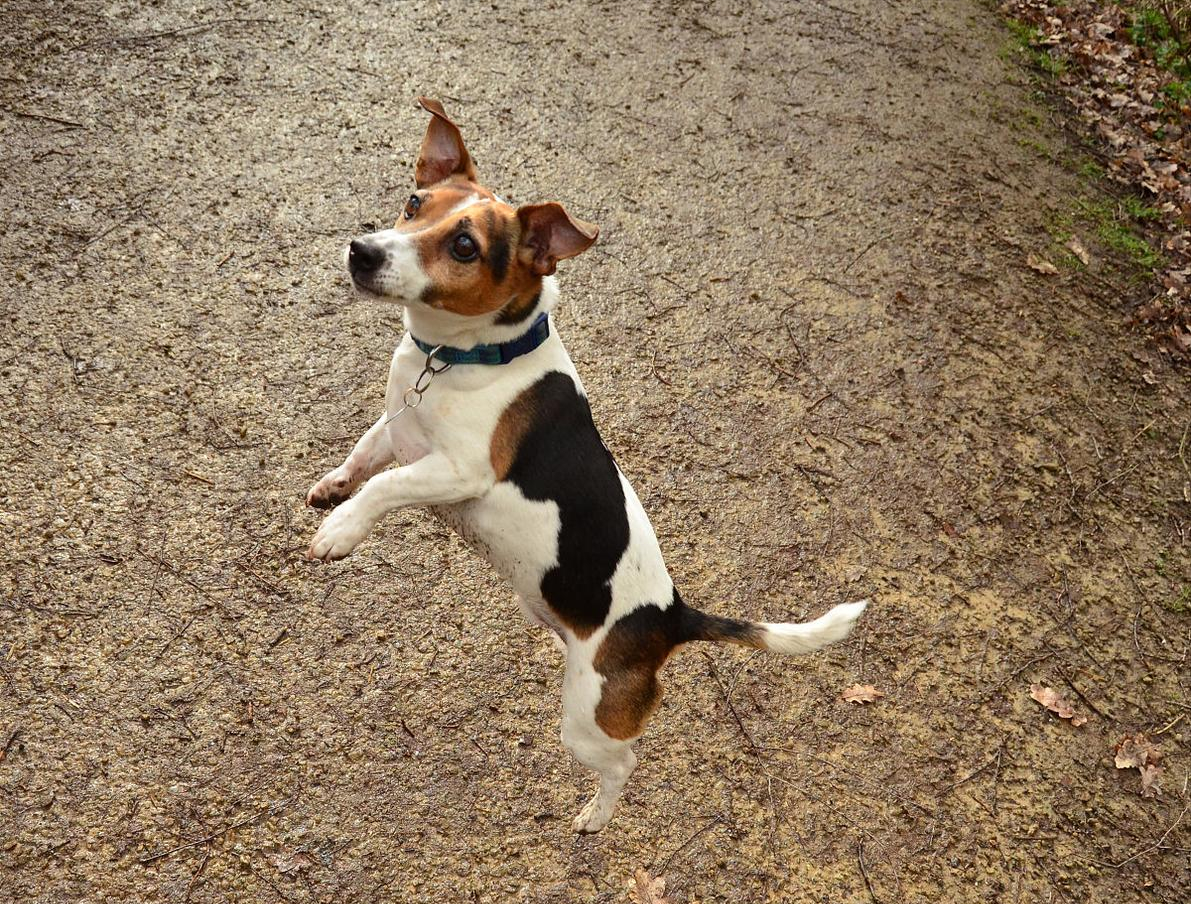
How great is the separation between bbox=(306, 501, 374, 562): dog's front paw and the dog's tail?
44.2 inches

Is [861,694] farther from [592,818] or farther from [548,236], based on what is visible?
[548,236]

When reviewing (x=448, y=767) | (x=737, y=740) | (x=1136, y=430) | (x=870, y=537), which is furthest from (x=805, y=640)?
(x=1136, y=430)

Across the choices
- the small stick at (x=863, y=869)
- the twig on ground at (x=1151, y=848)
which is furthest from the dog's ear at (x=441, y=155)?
the twig on ground at (x=1151, y=848)

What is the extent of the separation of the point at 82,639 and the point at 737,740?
2603 mm

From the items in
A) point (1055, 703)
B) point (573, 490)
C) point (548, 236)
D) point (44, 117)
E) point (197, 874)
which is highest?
point (548, 236)

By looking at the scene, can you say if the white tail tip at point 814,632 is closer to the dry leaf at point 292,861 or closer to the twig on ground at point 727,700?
the twig on ground at point 727,700

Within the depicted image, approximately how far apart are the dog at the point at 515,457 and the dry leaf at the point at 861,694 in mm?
1304

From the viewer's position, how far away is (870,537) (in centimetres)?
505

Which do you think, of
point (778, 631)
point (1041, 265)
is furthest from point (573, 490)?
point (1041, 265)

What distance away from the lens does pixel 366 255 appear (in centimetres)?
279

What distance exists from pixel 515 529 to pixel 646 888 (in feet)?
5.15

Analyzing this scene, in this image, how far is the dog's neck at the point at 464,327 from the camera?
3.01m

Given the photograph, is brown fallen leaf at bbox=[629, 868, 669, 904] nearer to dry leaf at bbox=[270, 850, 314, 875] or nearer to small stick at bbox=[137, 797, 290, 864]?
dry leaf at bbox=[270, 850, 314, 875]

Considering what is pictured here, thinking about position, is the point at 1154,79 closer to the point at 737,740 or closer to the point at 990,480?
the point at 990,480
